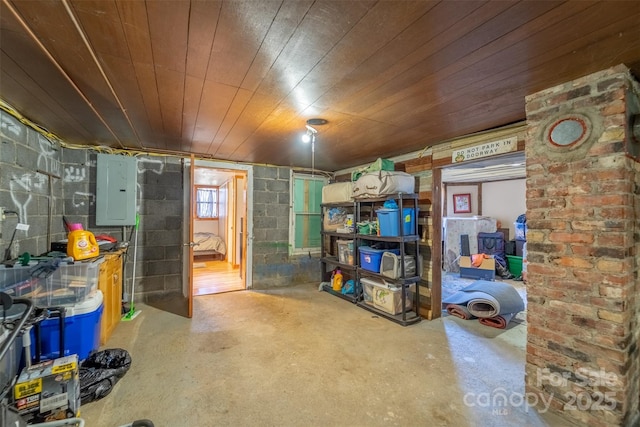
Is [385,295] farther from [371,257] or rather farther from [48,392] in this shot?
[48,392]

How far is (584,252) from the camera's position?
1.64 m

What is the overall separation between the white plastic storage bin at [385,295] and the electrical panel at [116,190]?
3.34 meters

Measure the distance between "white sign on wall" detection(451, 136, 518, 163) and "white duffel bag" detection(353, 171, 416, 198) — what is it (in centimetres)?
59

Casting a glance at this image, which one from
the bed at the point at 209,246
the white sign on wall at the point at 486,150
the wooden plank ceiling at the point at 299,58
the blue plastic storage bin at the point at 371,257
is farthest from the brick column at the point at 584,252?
the bed at the point at 209,246

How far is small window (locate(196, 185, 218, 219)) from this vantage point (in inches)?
318

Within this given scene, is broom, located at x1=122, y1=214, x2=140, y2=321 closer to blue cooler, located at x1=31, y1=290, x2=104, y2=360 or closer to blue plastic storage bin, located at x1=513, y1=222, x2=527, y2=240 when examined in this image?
blue cooler, located at x1=31, y1=290, x2=104, y2=360

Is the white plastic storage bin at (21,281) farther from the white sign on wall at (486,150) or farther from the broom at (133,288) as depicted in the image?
the white sign on wall at (486,150)

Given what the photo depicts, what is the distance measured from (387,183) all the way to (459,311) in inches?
74.7

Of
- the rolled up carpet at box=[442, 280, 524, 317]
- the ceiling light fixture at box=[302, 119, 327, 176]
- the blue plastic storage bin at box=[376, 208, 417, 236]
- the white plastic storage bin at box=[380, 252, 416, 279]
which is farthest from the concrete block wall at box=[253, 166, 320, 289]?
the rolled up carpet at box=[442, 280, 524, 317]

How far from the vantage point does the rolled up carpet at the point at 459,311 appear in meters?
3.39

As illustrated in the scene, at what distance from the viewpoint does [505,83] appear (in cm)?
173

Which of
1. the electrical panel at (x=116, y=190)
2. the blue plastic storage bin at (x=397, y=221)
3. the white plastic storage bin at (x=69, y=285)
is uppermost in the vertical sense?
the electrical panel at (x=116, y=190)

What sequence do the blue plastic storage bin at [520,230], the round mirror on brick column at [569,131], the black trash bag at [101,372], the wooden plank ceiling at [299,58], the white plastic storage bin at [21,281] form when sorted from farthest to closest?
1. the blue plastic storage bin at [520,230]
2. the white plastic storage bin at [21,281]
3. the black trash bag at [101,372]
4. the round mirror on brick column at [569,131]
5. the wooden plank ceiling at [299,58]

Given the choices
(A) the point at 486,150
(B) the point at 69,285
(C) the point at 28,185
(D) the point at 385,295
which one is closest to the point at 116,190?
(C) the point at 28,185
